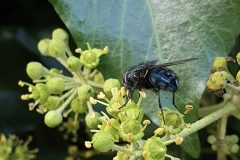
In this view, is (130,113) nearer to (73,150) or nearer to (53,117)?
(53,117)

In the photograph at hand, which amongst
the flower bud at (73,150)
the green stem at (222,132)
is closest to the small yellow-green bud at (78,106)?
the green stem at (222,132)

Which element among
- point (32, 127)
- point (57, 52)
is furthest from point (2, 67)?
point (57, 52)

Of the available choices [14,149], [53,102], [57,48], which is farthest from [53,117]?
[14,149]

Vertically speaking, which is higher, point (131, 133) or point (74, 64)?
point (74, 64)

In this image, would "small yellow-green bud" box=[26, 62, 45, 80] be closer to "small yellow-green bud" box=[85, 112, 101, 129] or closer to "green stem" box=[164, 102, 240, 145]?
"small yellow-green bud" box=[85, 112, 101, 129]

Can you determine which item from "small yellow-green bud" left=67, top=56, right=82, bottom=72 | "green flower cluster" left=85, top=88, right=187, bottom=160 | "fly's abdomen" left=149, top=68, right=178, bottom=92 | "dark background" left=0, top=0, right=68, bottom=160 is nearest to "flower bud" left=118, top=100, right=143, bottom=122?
"green flower cluster" left=85, top=88, right=187, bottom=160
